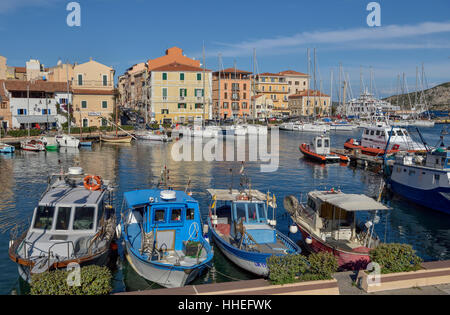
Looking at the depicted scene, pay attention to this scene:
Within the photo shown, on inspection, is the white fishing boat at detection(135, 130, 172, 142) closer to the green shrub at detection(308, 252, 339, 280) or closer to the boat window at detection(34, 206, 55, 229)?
the boat window at detection(34, 206, 55, 229)

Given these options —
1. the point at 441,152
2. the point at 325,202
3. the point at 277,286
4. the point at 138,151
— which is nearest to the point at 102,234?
the point at 277,286

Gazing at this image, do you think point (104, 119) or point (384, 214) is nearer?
point (384, 214)

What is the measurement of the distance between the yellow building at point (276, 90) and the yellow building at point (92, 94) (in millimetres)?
61738

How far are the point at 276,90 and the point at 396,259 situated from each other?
122 metres

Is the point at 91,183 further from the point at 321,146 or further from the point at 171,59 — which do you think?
the point at 171,59

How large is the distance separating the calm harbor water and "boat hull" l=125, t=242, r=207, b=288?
24.2 inches

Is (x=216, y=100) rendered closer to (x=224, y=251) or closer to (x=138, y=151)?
(x=138, y=151)

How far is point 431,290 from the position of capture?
11297mm

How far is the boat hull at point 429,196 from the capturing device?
2669 cm

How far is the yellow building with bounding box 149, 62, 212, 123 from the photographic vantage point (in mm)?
87438

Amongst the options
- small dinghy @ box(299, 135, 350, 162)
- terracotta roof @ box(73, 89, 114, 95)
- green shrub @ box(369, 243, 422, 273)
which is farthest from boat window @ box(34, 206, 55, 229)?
terracotta roof @ box(73, 89, 114, 95)

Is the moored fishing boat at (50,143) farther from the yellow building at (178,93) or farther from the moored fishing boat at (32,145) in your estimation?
the yellow building at (178,93)

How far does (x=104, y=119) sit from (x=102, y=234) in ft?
204

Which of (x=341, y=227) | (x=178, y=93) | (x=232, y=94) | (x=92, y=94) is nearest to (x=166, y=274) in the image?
(x=341, y=227)
